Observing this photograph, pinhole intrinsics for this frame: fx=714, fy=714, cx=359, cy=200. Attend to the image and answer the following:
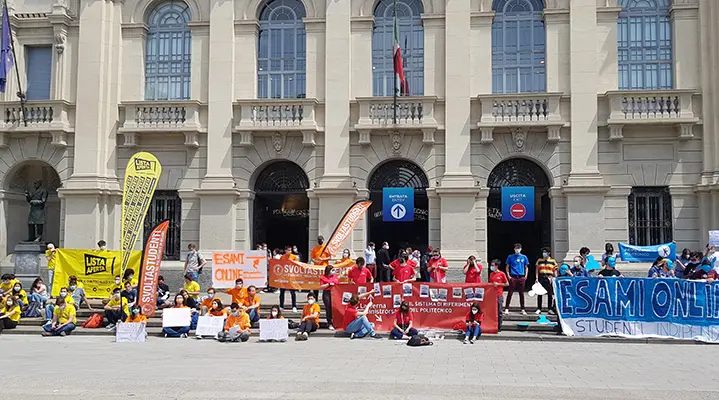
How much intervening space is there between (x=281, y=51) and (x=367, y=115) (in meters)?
4.37

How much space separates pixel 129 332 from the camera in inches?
698

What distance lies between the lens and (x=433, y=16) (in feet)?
84.7

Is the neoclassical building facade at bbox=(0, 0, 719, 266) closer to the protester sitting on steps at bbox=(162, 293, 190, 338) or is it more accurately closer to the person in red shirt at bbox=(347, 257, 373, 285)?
the person in red shirt at bbox=(347, 257, 373, 285)

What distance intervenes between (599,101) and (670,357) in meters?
12.3

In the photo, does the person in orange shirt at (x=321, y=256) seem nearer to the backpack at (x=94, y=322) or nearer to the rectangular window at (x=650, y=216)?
the backpack at (x=94, y=322)

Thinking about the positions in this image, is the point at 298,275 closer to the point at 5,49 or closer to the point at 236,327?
the point at 236,327

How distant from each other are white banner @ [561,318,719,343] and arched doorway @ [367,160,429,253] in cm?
954

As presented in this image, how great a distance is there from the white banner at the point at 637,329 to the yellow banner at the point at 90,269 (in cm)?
1300

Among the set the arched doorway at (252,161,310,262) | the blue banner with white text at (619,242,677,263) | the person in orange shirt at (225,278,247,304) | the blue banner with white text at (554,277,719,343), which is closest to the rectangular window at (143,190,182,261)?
the arched doorway at (252,161,310,262)

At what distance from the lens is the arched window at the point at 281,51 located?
88.4 ft

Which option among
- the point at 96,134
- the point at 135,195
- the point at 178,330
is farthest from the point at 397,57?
the point at 178,330

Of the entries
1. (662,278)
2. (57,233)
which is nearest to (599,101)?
(662,278)

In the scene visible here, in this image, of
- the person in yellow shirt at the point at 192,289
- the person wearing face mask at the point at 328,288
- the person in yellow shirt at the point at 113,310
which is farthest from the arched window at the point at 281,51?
the person in yellow shirt at the point at 113,310

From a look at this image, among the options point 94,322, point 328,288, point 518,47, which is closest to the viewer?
point 328,288
